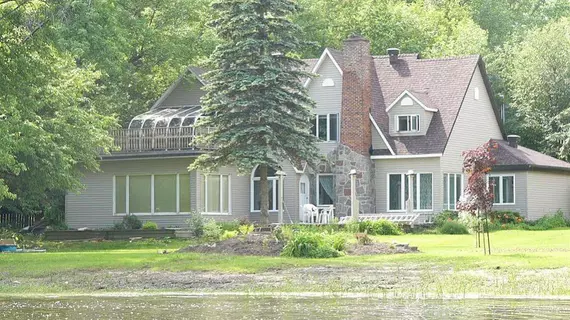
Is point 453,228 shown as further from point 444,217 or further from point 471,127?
point 471,127

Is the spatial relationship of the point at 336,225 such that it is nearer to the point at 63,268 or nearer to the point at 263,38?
the point at 263,38

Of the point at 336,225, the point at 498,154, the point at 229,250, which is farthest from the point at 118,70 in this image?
the point at 229,250

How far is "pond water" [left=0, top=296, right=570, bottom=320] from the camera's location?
19.4 meters

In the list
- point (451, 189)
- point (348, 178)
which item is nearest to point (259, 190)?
point (348, 178)

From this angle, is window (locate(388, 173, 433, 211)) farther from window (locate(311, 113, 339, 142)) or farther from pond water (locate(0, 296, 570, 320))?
pond water (locate(0, 296, 570, 320))

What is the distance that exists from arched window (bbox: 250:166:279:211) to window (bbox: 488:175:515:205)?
9.87 meters

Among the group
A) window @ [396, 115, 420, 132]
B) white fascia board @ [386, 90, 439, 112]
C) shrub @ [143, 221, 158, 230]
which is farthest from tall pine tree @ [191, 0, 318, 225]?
window @ [396, 115, 420, 132]

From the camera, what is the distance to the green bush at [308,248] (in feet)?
103

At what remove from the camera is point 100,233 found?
45.2m

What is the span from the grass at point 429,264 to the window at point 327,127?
16809 millimetres

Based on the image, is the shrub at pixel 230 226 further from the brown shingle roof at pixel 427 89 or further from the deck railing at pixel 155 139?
the brown shingle roof at pixel 427 89

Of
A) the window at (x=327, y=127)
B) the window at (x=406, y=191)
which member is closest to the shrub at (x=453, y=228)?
the window at (x=406, y=191)

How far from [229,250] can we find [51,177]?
980 cm

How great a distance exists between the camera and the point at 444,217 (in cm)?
4950
